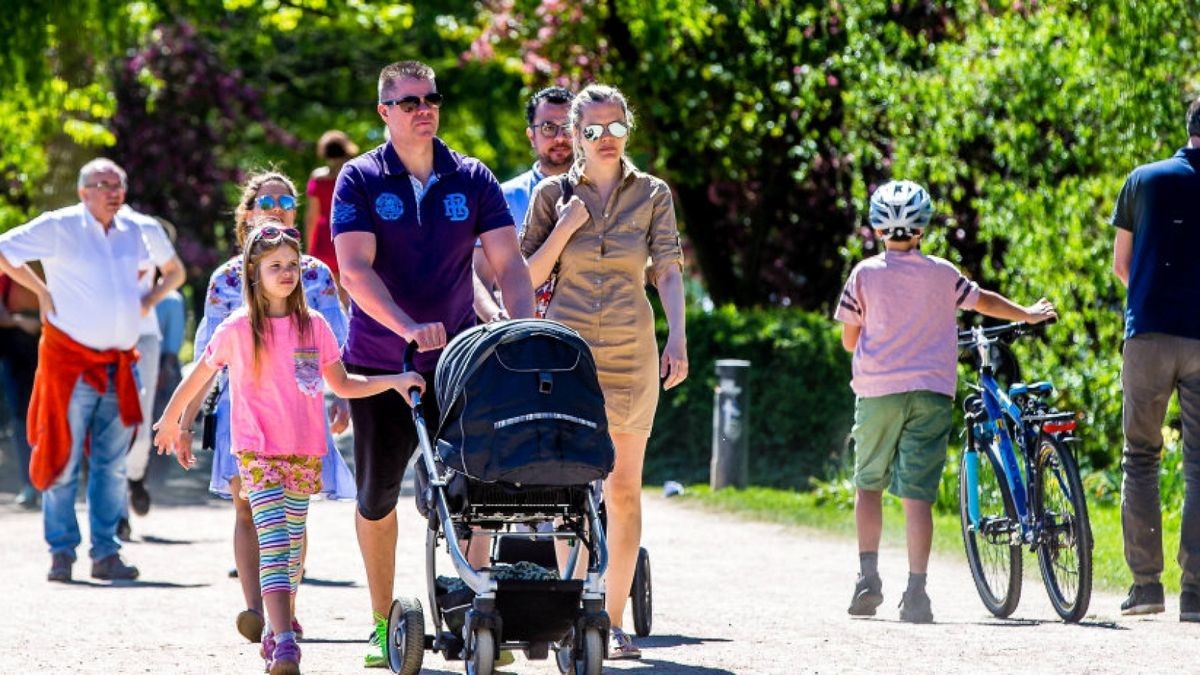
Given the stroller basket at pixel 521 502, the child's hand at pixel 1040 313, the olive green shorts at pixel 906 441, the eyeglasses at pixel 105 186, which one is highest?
the eyeglasses at pixel 105 186

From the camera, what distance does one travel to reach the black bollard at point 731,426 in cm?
1592

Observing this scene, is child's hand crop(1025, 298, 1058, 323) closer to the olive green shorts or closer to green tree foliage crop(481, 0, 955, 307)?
the olive green shorts

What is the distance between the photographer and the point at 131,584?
35.6 ft

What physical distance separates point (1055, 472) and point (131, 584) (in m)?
4.44

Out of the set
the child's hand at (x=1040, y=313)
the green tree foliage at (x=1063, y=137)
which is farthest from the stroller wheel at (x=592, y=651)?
the green tree foliage at (x=1063, y=137)

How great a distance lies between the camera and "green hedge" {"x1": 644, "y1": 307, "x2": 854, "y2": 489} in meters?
16.9

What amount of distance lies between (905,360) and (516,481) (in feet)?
10.0

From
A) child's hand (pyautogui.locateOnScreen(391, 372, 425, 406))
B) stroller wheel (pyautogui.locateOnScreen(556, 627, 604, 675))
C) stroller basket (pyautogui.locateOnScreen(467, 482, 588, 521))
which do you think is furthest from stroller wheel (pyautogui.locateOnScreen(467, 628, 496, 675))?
child's hand (pyautogui.locateOnScreen(391, 372, 425, 406))

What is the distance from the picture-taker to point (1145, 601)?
9.00 metres

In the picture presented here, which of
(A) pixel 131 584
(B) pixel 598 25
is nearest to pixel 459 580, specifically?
(A) pixel 131 584

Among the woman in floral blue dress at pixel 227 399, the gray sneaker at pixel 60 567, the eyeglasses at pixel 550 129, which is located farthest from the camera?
the gray sneaker at pixel 60 567

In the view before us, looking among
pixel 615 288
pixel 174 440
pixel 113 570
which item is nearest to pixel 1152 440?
pixel 615 288

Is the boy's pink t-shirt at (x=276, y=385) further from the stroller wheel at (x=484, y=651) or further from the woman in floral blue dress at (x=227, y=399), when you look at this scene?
the stroller wheel at (x=484, y=651)

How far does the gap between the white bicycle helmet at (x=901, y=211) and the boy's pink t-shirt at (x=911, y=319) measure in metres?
0.11
